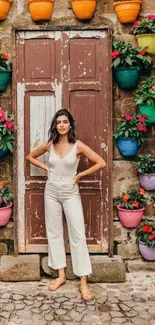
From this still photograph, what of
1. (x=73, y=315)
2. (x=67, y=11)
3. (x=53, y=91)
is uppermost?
(x=67, y=11)

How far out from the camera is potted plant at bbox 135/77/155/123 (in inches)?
210

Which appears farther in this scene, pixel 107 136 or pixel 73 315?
pixel 107 136

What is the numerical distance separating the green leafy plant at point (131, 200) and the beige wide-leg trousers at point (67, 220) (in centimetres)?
67

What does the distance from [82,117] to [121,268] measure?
182 centimetres

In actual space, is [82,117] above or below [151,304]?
above

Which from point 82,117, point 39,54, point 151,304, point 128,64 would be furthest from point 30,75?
point 151,304

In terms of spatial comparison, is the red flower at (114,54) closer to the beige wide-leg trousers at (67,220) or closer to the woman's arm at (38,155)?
the woman's arm at (38,155)

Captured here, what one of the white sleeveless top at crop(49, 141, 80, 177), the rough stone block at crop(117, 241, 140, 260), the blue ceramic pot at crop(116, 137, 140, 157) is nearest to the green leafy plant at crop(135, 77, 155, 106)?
the blue ceramic pot at crop(116, 137, 140, 157)

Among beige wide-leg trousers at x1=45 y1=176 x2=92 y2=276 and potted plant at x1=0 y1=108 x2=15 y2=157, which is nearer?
beige wide-leg trousers at x1=45 y1=176 x2=92 y2=276

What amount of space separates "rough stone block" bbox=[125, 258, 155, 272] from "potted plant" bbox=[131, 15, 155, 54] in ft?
8.27

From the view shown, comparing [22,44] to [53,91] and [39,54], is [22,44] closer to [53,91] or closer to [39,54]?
[39,54]

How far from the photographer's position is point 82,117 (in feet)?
18.2

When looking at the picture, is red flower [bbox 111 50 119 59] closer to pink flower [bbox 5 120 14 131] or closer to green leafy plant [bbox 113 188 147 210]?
pink flower [bbox 5 120 14 131]

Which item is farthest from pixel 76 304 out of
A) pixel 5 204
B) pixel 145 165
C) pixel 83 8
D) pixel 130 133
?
pixel 83 8
